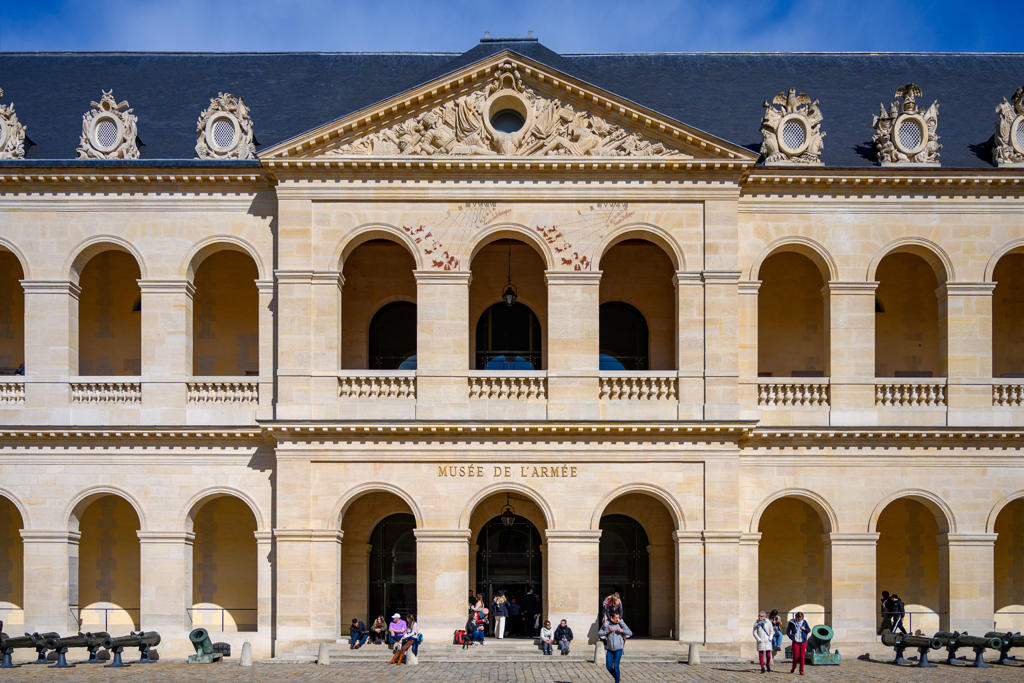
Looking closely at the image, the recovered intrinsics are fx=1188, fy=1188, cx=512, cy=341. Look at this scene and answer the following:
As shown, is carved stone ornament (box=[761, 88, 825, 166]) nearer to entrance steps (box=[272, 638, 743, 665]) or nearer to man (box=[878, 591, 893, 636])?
man (box=[878, 591, 893, 636])

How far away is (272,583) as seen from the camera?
28.1 m

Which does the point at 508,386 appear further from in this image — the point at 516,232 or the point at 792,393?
the point at 792,393

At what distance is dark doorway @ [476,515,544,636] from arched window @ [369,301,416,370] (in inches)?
201

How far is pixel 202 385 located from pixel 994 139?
2040 cm

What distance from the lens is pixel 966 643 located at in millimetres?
26234

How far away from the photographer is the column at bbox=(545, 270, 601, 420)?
27938 mm

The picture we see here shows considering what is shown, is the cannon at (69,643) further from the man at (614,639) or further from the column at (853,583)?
the column at (853,583)

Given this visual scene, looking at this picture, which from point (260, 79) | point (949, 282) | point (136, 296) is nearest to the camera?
point (949, 282)

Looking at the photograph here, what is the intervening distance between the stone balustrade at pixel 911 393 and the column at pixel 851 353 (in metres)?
0.35

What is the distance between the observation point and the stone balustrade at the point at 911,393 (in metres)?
29.0

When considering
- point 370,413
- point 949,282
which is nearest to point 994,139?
point 949,282

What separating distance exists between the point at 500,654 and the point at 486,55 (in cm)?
1538

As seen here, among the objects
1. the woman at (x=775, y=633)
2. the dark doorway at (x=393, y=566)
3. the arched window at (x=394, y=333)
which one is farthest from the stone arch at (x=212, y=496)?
the woman at (x=775, y=633)

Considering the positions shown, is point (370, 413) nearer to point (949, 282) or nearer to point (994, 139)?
point (949, 282)
